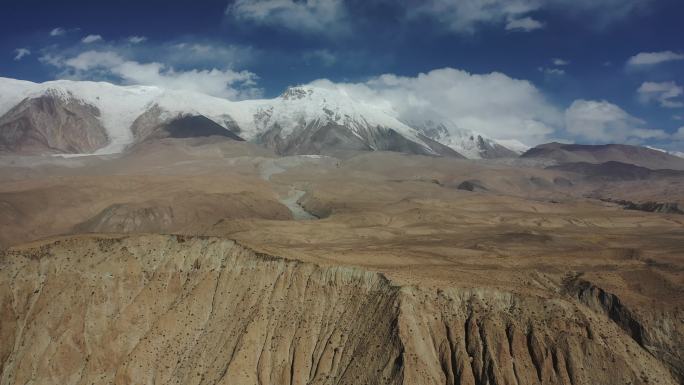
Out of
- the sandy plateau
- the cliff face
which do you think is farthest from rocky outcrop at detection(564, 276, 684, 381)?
the cliff face

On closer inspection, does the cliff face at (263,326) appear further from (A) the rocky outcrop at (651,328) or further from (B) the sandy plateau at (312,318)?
(A) the rocky outcrop at (651,328)

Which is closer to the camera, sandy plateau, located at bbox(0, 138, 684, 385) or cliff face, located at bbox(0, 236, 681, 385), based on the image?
cliff face, located at bbox(0, 236, 681, 385)

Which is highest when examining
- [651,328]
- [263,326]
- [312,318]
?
[651,328]

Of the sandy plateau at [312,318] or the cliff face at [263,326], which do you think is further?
the sandy plateau at [312,318]

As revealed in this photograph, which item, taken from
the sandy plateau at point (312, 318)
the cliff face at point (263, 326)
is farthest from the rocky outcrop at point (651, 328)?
the cliff face at point (263, 326)

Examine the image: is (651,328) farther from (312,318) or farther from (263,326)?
(263,326)

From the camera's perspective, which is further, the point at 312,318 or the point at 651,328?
the point at 312,318

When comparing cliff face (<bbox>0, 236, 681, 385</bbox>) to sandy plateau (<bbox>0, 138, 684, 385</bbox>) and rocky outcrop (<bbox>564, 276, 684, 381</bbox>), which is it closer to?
sandy plateau (<bbox>0, 138, 684, 385</bbox>)

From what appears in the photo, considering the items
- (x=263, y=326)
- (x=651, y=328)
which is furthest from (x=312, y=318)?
(x=651, y=328)

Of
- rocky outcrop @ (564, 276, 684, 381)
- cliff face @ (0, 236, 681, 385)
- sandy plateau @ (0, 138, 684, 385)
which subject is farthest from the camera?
rocky outcrop @ (564, 276, 684, 381)
